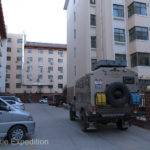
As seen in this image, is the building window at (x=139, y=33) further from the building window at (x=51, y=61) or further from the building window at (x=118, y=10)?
the building window at (x=51, y=61)

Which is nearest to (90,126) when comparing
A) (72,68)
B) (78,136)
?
(78,136)

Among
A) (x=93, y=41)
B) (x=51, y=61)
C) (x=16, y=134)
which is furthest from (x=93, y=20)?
(x=51, y=61)

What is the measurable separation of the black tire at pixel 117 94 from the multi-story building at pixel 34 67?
45.0 metres

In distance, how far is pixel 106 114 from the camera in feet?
25.7

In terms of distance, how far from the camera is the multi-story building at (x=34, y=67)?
166 ft

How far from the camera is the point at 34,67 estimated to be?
171 feet

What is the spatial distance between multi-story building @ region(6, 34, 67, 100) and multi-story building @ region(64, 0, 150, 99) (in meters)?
30.0

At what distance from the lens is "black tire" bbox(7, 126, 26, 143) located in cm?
662

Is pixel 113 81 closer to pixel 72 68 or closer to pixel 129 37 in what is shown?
pixel 129 37

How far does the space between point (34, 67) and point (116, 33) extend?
35.8 meters

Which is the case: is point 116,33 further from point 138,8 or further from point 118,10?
point 138,8

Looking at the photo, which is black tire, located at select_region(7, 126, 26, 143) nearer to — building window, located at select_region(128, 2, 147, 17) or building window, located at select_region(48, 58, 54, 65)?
building window, located at select_region(128, 2, 147, 17)

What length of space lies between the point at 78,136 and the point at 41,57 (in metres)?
47.4

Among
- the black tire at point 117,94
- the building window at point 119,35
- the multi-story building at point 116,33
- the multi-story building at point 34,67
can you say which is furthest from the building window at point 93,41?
the multi-story building at point 34,67
